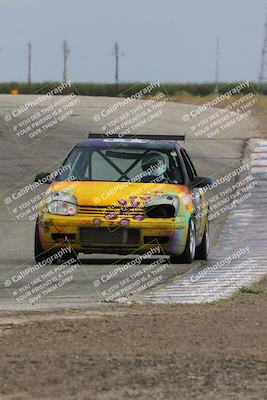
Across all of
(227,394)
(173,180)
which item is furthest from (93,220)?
(227,394)

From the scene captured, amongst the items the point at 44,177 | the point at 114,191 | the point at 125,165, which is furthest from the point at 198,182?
Answer: the point at 44,177

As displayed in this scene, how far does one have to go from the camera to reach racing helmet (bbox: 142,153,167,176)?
15812 mm

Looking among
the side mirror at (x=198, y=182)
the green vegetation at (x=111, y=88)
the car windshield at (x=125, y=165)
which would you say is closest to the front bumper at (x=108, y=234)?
the car windshield at (x=125, y=165)

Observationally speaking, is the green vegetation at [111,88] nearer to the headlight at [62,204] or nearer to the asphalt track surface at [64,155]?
the asphalt track surface at [64,155]

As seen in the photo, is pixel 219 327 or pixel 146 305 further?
pixel 146 305

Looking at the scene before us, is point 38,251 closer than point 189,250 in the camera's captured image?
Yes

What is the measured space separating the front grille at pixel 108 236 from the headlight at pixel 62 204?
27cm

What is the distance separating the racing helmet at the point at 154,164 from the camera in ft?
51.9

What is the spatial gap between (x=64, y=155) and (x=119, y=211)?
19.8 metres

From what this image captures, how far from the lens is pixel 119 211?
1486cm

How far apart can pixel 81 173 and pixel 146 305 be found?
472 cm

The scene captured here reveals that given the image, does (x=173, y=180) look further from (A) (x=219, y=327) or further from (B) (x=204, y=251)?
(A) (x=219, y=327)

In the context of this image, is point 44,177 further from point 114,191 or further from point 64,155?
point 64,155

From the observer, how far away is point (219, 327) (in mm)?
9258
